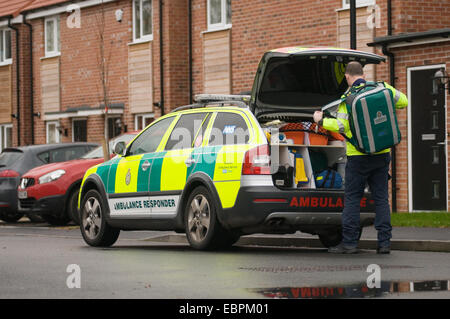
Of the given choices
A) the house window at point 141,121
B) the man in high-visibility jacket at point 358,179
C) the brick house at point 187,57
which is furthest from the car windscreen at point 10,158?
the man in high-visibility jacket at point 358,179

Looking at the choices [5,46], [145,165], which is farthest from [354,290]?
[5,46]

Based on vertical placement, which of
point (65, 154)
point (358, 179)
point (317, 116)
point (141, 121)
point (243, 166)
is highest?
point (141, 121)

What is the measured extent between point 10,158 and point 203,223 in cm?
1031

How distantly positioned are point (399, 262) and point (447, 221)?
16.3 ft

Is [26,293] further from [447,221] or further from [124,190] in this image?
[447,221]

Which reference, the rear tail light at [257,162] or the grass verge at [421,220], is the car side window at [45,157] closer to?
the grass verge at [421,220]

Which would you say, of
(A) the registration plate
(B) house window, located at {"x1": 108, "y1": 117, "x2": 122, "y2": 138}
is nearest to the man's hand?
(A) the registration plate

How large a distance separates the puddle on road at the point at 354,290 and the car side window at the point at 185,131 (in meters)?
4.56

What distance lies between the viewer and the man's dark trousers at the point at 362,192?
11.3 metres

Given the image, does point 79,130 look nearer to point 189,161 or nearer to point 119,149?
Answer: point 119,149

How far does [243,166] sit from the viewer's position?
36.5ft

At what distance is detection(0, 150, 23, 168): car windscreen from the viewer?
68.7 ft

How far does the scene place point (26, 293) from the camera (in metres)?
7.77
